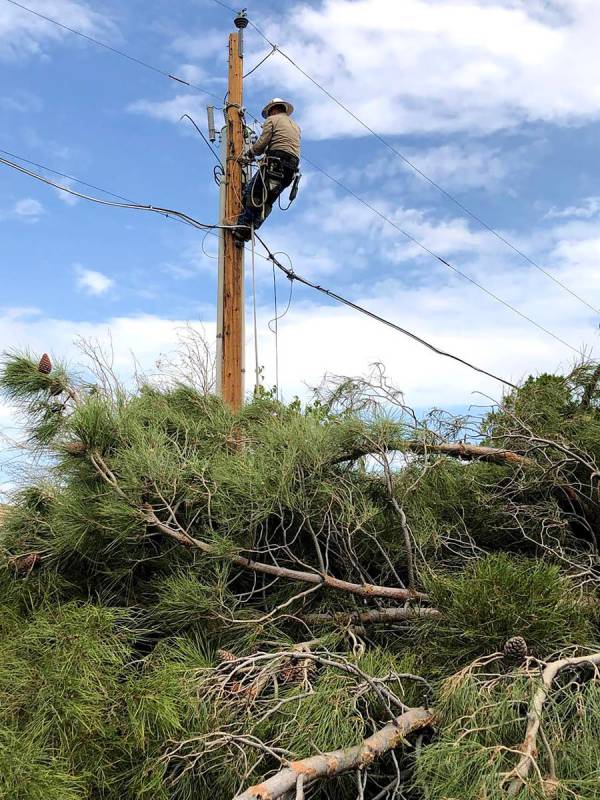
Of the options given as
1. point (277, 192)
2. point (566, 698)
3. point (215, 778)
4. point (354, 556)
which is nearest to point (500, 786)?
point (566, 698)

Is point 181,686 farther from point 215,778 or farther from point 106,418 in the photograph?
point 106,418

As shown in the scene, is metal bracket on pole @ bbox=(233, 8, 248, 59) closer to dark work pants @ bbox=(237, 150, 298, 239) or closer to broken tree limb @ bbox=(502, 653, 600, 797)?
dark work pants @ bbox=(237, 150, 298, 239)

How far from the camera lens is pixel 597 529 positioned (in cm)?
315

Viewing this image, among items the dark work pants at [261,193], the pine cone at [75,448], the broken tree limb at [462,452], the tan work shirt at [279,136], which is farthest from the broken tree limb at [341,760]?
the tan work shirt at [279,136]

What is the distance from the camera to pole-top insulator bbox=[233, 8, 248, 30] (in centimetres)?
582

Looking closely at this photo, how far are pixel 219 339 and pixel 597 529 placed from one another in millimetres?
3129

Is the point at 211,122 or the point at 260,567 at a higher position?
the point at 211,122

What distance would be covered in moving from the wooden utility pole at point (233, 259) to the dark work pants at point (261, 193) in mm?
141

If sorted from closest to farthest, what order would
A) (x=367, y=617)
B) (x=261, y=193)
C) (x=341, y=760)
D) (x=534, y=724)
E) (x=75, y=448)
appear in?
(x=534, y=724) → (x=341, y=760) → (x=367, y=617) → (x=75, y=448) → (x=261, y=193)

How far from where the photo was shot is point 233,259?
5430mm

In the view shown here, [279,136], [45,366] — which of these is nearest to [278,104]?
[279,136]

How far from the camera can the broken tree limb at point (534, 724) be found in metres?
1.57

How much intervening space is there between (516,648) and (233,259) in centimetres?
411

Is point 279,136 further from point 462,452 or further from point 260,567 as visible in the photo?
point 260,567
